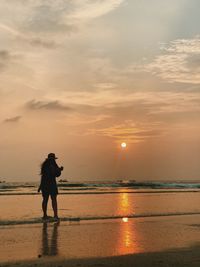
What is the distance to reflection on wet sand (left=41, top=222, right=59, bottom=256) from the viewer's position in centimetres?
802

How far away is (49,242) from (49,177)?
550cm

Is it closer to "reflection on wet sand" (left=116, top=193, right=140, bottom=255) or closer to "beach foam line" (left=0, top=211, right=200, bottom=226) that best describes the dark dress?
"beach foam line" (left=0, top=211, right=200, bottom=226)

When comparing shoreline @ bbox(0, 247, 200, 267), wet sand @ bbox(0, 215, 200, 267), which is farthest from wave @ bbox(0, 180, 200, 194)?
shoreline @ bbox(0, 247, 200, 267)

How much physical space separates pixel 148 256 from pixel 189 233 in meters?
3.45

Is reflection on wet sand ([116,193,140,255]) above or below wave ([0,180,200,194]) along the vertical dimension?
below

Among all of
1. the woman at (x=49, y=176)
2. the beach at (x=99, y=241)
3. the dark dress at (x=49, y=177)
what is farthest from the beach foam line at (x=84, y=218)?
the dark dress at (x=49, y=177)

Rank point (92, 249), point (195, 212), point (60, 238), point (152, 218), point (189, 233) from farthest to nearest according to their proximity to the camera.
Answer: point (195, 212) → point (152, 218) → point (189, 233) → point (60, 238) → point (92, 249)

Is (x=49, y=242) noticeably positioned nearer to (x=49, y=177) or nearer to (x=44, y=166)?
(x=49, y=177)

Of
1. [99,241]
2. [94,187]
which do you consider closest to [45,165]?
[99,241]

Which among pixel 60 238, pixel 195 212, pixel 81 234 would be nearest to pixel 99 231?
pixel 81 234

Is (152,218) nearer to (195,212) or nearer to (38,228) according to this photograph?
(195,212)

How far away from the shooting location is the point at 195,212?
16.5m

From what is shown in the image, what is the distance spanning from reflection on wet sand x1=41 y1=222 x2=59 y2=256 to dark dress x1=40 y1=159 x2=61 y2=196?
2360mm

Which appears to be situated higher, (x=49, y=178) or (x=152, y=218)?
(x=49, y=178)
